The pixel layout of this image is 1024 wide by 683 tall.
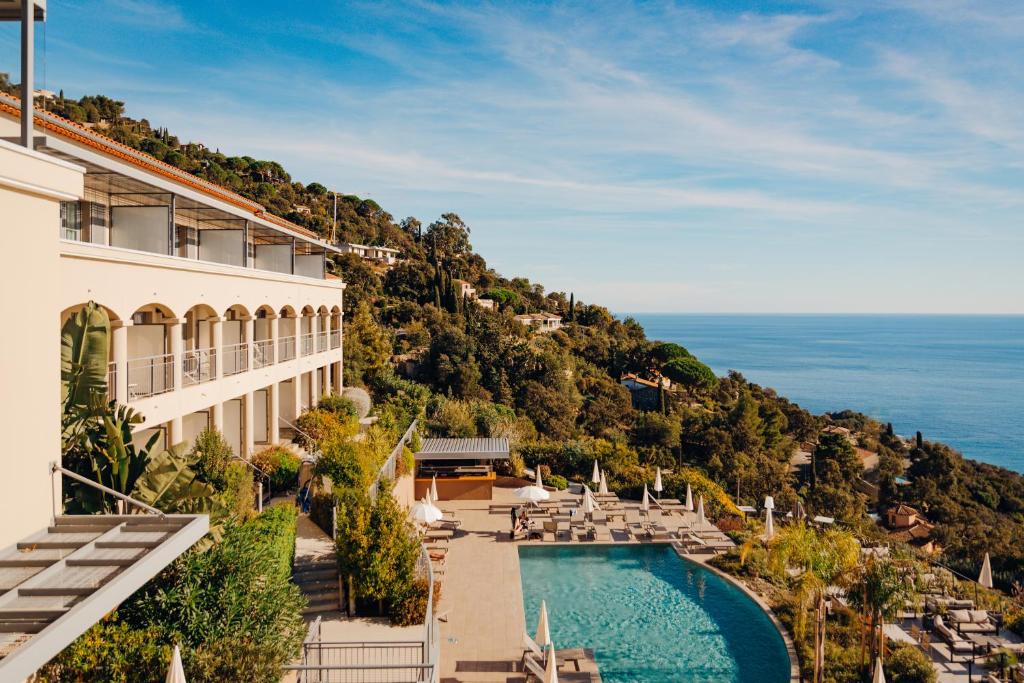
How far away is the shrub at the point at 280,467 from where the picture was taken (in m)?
19.2

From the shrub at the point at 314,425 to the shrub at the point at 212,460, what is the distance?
8519mm

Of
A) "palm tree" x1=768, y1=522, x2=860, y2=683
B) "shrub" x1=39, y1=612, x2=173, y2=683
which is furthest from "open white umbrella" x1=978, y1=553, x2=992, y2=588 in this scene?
"shrub" x1=39, y1=612, x2=173, y2=683

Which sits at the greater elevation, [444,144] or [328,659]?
[444,144]

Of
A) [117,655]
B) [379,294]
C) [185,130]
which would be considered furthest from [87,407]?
[185,130]

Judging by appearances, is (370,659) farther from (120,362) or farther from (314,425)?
(314,425)

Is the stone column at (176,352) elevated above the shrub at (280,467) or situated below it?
above

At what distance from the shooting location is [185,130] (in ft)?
259

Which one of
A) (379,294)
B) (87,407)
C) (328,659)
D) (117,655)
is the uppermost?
(379,294)

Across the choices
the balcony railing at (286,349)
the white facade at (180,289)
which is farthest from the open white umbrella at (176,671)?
the balcony railing at (286,349)

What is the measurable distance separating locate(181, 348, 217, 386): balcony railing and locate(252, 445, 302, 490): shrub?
2961 millimetres

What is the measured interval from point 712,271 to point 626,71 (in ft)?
253

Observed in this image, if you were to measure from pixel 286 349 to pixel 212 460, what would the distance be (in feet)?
39.9

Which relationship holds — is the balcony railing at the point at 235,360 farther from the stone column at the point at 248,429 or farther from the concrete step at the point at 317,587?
the concrete step at the point at 317,587

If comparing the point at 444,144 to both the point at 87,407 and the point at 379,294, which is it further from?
the point at 87,407
